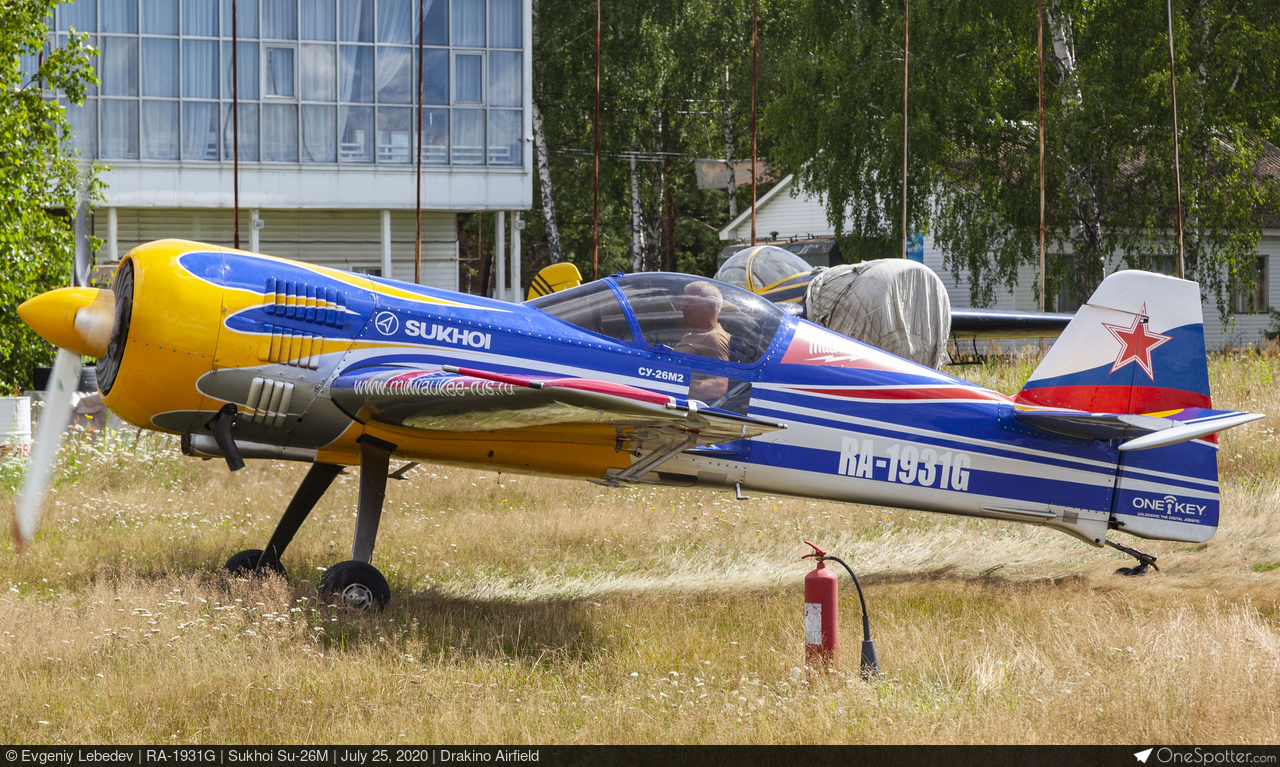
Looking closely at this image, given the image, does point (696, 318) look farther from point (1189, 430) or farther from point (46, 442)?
point (46, 442)

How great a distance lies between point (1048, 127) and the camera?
22.2m

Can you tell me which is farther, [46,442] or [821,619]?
[46,442]

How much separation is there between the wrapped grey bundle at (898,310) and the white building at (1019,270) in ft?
42.3

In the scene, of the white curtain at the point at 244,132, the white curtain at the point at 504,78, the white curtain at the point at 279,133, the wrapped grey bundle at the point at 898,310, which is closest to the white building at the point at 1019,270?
the white curtain at the point at 504,78

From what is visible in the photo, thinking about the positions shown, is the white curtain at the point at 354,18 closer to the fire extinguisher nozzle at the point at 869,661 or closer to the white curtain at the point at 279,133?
the white curtain at the point at 279,133

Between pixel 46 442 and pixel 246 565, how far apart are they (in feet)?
5.12

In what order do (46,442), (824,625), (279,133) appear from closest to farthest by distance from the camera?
(824,625) < (46,442) < (279,133)

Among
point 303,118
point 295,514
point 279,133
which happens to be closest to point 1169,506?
point 295,514

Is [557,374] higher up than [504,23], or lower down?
lower down

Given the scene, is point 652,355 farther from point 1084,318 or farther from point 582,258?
point 582,258

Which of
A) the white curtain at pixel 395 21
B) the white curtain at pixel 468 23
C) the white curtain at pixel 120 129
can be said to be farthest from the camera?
the white curtain at pixel 468 23

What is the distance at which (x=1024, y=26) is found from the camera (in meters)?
22.6

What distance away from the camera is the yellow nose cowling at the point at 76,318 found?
19.7 ft

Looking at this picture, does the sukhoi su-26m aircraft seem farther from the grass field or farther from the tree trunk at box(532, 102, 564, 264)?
the tree trunk at box(532, 102, 564, 264)
